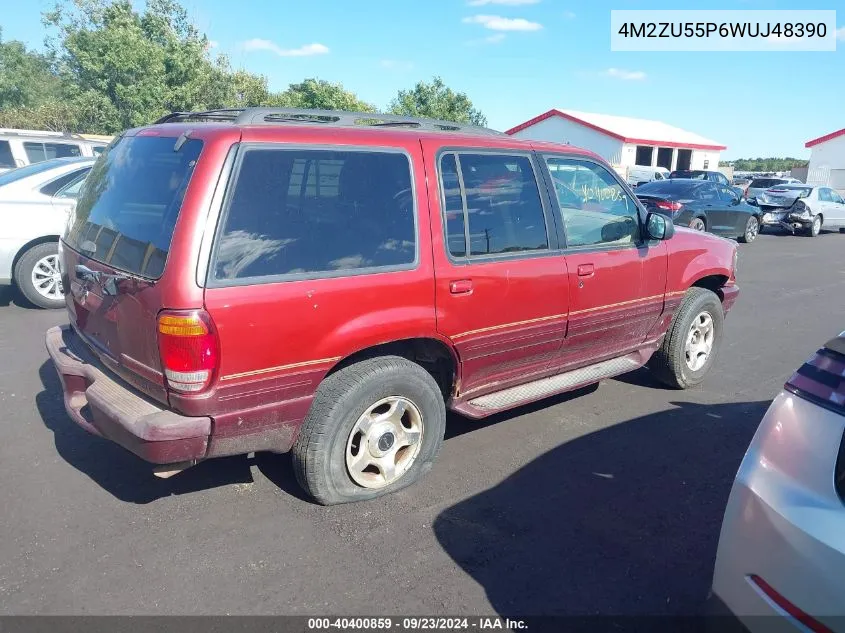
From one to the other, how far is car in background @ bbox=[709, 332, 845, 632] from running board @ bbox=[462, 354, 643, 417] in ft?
6.04

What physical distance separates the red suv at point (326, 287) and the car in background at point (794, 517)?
5.78ft

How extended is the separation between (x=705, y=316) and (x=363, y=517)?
3533mm

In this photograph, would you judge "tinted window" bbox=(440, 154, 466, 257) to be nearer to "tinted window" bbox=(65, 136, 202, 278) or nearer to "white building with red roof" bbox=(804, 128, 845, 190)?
"tinted window" bbox=(65, 136, 202, 278)

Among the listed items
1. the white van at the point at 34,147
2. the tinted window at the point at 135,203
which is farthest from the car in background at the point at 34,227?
the white van at the point at 34,147

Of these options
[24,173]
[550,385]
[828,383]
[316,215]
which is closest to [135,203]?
[316,215]

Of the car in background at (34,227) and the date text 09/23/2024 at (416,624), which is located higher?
the car in background at (34,227)

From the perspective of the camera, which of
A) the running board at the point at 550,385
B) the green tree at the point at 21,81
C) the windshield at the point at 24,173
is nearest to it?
the running board at the point at 550,385

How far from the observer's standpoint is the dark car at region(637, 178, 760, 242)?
45.0 feet

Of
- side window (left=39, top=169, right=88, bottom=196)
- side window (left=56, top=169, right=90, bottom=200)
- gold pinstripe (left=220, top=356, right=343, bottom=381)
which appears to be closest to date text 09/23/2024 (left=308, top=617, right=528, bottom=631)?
gold pinstripe (left=220, top=356, right=343, bottom=381)

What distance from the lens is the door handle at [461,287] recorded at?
3.51 meters

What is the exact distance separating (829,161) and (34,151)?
1924 inches

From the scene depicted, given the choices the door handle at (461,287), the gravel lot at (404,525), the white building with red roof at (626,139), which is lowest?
the gravel lot at (404,525)

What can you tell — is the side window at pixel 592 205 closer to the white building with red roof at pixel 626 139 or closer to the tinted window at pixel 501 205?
the tinted window at pixel 501 205

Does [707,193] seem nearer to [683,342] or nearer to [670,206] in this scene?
[670,206]
